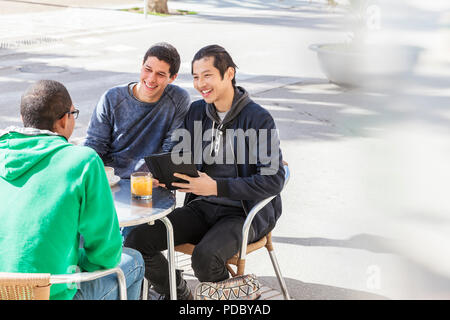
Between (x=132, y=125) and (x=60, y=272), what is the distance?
1518 millimetres

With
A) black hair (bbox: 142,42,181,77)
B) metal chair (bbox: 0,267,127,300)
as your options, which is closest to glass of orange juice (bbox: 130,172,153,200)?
black hair (bbox: 142,42,181,77)

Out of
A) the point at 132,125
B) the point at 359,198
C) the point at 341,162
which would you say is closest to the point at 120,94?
the point at 132,125

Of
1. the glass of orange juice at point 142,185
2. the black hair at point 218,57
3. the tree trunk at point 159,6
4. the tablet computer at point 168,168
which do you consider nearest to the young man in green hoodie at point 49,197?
the glass of orange juice at point 142,185

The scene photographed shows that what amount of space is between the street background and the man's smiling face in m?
1.21

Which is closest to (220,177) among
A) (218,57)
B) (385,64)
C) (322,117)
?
(218,57)

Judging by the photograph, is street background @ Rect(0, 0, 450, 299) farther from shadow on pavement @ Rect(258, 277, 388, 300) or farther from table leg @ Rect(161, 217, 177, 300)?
table leg @ Rect(161, 217, 177, 300)

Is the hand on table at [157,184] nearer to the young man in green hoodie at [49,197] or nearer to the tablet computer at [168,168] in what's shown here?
the tablet computer at [168,168]

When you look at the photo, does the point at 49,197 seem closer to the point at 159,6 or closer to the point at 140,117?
the point at 140,117

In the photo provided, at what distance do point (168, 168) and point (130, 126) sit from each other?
68 centimetres

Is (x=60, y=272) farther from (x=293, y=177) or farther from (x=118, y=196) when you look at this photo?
(x=293, y=177)

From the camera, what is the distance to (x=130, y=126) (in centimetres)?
350

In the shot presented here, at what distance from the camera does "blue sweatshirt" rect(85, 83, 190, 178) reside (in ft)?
11.5

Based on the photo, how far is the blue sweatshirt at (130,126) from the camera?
3.50 meters
